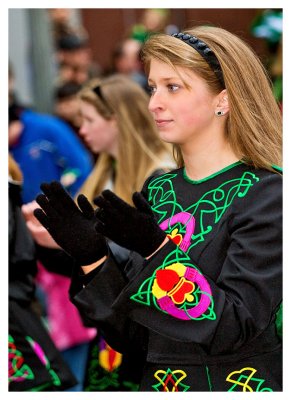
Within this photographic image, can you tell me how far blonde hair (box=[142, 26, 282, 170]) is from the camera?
6.79ft

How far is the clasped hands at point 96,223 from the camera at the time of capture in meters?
1.91

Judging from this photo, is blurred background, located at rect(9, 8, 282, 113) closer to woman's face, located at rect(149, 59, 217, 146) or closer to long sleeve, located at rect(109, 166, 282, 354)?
woman's face, located at rect(149, 59, 217, 146)

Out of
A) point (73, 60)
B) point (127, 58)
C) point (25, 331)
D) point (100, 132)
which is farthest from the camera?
point (127, 58)

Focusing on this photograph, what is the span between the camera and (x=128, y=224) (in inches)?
75.1

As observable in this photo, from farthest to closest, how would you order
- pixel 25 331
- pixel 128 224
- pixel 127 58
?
pixel 127 58
pixel 25 331
pixel 128 224

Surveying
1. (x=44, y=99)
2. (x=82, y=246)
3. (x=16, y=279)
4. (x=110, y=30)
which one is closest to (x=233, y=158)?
(x=82, y=246)

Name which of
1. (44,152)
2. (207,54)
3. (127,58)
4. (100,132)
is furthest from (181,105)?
(127,58)

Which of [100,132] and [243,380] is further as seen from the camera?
[100,132]

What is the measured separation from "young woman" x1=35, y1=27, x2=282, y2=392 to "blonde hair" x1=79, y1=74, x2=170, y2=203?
1.40m

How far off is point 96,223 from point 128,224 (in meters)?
0.12

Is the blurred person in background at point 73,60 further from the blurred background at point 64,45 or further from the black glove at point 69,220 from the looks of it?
the black glove at point 69,220

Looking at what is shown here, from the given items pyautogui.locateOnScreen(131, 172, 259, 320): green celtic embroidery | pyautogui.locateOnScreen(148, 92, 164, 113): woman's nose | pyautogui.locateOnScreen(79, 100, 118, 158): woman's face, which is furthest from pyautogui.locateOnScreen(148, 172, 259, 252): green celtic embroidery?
pyautogui.locateOnScreen(79, 100, 118, 158): woman's face

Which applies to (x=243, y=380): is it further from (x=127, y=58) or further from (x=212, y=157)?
(x=127, y=58)

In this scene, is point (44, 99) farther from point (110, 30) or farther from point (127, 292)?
point (127, 292)
